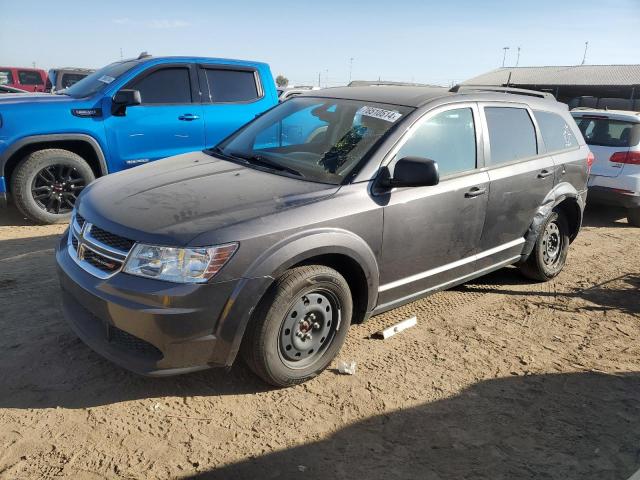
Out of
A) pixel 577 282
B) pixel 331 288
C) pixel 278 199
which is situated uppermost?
pixel 278 199

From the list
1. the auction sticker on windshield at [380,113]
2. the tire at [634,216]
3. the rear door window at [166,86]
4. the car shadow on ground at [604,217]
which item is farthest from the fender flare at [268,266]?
the tire at [634,216]

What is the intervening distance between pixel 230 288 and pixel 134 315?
19.6 inches

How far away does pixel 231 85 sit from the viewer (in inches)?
278

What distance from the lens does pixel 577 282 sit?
17.1 feet

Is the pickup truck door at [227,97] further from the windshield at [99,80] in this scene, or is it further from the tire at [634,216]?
the tire at [634,216]

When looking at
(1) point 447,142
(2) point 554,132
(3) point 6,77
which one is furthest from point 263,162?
(3) point 6,77

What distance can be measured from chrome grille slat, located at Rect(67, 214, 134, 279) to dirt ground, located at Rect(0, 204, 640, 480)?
0.72 metres

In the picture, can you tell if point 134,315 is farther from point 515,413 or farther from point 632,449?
point 632,449

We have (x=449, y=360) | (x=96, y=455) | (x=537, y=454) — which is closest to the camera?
(x=96, y=455)

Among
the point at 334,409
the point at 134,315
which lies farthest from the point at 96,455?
the point at 334,409

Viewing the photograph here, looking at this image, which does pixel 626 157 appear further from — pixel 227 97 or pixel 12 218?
pixel 12 218

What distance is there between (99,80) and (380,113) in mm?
4377

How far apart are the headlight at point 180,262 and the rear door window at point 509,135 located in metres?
2.44

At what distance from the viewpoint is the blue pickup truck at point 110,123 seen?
18.7 ft
